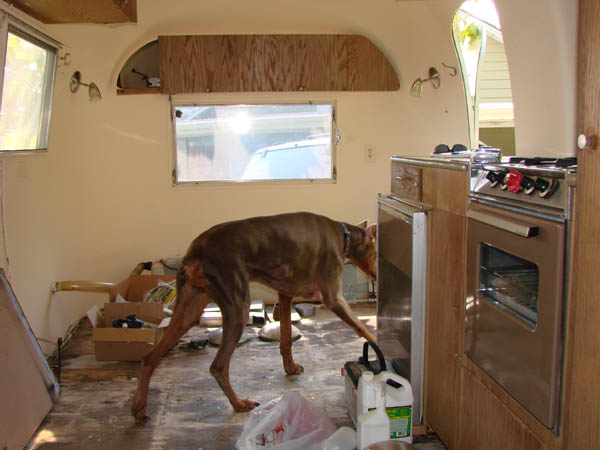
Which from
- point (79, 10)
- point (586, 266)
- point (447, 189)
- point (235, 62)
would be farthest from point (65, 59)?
point (586, 266)

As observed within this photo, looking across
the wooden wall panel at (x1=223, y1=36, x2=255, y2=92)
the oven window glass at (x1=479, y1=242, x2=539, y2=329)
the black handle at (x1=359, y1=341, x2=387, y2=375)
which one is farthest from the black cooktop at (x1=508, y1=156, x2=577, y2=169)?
the wooden wall panel at (x1=223, y1=36, x2=255, y2=92)

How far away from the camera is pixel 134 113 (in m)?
5.21

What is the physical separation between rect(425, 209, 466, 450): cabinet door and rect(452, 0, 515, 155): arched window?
2.63m

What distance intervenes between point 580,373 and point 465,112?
400cm

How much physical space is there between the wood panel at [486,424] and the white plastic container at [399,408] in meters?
0.26

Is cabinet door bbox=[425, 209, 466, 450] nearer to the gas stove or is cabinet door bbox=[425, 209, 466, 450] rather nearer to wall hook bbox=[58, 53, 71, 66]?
the gas stove

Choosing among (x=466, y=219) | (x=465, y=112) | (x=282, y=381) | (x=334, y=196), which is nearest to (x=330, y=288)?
(x=282, y=381)

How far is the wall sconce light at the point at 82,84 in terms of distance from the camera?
15.0 ft

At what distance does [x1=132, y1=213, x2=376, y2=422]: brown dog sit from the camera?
3.14 meters

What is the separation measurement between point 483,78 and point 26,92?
3835 millimetres

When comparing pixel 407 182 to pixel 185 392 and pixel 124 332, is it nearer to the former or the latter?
pixel 185 392

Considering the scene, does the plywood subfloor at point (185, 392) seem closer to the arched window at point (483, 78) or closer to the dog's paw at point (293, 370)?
the dog's paw at point (293, 370)

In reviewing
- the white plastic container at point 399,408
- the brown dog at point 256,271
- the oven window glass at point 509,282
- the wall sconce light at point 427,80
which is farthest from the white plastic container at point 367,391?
the wall sconce light at point 427,80

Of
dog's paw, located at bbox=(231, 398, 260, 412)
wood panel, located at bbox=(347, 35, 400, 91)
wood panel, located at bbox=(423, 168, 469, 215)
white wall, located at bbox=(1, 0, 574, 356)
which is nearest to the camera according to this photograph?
wood panel, located at bbox=(423, 168, 469, 215)
